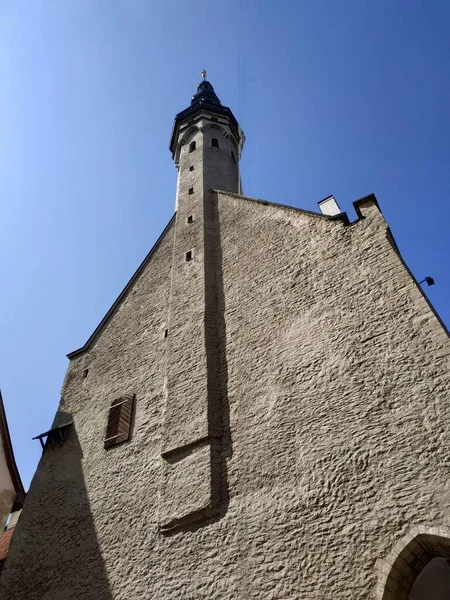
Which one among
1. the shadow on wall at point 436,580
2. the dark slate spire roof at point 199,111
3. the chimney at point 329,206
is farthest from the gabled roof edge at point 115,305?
the shadow on wall at point 436,580

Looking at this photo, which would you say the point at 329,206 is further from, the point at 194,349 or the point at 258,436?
the point at 258,436

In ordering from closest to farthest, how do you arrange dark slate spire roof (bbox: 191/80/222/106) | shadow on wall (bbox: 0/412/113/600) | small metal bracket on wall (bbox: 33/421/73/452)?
shadow on wall (bbox: 0/412/113/600) < small metal bracket on wall (bbox: 33/421/73/452) < dark slate spire roof (bbox: 191/80/222/106)

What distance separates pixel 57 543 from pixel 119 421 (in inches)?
90.1

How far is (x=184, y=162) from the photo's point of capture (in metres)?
15.4

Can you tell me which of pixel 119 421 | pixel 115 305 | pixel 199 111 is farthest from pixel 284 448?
pixel 199 111

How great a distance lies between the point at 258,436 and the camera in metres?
7.28

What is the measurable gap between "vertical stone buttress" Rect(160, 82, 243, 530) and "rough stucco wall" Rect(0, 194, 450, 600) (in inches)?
8.0

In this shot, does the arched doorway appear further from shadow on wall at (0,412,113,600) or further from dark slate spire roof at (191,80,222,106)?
dark slate spire roof at (191,80,222,106)

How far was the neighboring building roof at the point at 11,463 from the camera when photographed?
10906mm

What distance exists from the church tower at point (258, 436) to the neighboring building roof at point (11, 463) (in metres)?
1.26

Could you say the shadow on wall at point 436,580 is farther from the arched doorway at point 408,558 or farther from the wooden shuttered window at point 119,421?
the wooden shuttered window at point 119,421

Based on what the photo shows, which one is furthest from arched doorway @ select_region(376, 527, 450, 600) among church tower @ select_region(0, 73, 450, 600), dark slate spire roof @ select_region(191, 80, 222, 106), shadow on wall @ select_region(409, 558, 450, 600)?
dark slate spire roof @ select_region(191, 80, 222, 106)

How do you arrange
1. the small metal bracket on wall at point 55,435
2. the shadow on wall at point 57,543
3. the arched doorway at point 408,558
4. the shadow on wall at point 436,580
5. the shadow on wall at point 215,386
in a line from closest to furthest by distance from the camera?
the arched doorway at point 408,558, the shadow on wall at point 215,386, the shadow on wall at point 57,543, the shadow on wall at point 436,580, the small metal bracket on wall at point 55,435

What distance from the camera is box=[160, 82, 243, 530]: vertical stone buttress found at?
7.30 metres
